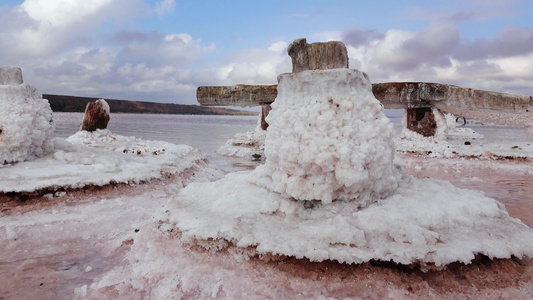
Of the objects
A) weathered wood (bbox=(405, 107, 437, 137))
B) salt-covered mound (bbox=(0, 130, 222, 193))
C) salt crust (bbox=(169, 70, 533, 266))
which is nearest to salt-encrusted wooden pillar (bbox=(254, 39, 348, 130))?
salt crust (bbox=(169, 70, 533, 266))

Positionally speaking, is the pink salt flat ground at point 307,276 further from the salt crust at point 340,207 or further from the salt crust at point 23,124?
the salt crust at point 23,124

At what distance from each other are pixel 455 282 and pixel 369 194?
67 centimetres

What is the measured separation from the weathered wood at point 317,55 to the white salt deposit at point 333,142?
0.23 metres

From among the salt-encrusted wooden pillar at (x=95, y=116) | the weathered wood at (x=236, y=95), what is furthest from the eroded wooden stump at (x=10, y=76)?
the weathered wood at (x=236, y=95)

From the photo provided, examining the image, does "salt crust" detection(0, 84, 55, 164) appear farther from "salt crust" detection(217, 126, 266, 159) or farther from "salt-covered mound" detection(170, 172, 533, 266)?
"salt crust" detection(217, 126, 266, 159)

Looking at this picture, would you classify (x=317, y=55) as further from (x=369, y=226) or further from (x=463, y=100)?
(x=463, y=100)

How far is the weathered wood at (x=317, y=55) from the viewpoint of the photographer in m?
2.33

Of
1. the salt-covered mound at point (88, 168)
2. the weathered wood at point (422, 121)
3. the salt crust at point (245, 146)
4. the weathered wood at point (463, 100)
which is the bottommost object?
the salt crust at point (245, 146)

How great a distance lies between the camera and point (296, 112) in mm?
2152

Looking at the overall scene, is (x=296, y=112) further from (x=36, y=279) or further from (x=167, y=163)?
(x=167, y=163)

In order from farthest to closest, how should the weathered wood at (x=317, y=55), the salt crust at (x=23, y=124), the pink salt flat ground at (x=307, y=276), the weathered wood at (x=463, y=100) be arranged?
the weathered wood at (x=463, y=100)
the salt crust at (x=23, y=124)
the weathered wood at (x=317, y=55)
the pink salt flat ground at (x=307, y=276)

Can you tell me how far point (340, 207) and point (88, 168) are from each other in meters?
2.98

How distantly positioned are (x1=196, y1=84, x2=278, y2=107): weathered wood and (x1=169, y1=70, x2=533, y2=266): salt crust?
18.3ft

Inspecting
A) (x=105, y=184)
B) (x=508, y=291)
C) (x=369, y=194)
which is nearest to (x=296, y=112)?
(x=369, y=194)
